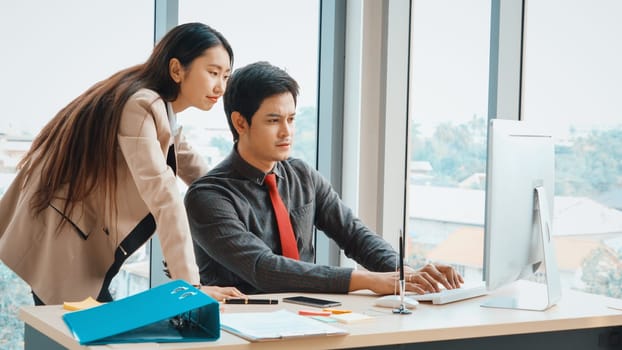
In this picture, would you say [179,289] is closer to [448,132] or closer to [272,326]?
[272,326]

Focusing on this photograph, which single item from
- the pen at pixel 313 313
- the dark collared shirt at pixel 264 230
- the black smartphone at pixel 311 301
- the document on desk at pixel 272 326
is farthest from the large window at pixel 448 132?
the document on desk at pixel 272 326

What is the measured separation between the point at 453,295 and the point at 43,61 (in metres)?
1.77

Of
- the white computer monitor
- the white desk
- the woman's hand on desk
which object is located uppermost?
the white computer monitor

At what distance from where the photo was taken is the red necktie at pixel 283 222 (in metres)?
2.56

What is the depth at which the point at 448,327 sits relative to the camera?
74.3 inches

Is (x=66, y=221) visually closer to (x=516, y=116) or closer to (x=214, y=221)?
(x=214, y=221)

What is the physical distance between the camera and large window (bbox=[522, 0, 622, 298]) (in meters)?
2.90

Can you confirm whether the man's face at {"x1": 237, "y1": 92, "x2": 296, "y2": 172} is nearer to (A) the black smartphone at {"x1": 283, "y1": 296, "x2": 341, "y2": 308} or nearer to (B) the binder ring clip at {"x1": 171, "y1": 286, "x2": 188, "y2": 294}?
(A) the black smartphone at {"x1": 283, "y1": 296, "x2": 341, "y2": 308}

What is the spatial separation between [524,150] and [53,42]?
71.5 inches

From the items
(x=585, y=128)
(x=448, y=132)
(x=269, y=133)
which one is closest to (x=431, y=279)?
(x=269, y=133)

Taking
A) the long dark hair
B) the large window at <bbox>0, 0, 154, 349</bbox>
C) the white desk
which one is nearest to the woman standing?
the long dark hair

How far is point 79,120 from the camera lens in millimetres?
2377

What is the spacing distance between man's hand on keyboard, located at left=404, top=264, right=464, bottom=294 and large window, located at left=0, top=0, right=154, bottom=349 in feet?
5.00

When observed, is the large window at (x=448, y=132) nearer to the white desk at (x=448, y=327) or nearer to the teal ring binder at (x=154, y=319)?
the white desk at (x=448, y=327)
